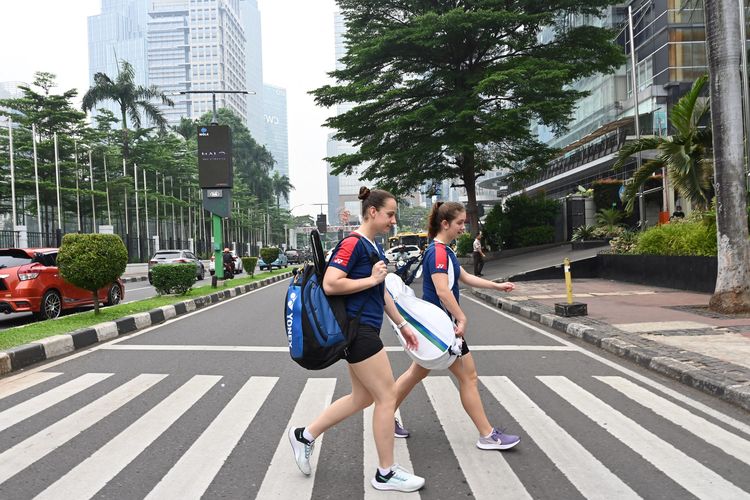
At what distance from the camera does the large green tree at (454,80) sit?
22.4m

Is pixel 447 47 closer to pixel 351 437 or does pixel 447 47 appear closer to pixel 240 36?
pixel 351 437

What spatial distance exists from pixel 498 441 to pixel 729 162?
776cm

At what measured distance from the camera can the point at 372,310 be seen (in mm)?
3312

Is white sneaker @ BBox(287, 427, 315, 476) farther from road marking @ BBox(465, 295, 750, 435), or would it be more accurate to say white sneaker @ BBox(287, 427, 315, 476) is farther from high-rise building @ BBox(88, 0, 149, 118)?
high-rise building @ BBox(88, 0, 149, 118)

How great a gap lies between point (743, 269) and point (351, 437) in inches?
311

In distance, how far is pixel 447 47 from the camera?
25.2 metres

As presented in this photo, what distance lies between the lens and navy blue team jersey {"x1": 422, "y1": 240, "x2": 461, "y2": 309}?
3.94 meters

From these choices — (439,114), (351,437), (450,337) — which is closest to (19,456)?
(351,437)

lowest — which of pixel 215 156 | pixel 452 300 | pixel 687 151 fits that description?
pixel 452 300

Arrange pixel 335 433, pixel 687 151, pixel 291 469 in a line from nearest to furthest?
pixel 291 469 → pixel 335 433 → pixel 687 151

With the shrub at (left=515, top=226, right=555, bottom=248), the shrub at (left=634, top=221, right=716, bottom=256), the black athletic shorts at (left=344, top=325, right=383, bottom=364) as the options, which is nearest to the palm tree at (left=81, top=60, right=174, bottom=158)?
the shrub at (left=515, top=226, right=555, bottom=248)

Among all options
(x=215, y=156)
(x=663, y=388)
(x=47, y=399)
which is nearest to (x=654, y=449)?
(x=663, y=388)

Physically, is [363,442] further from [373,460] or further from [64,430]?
[64,430]

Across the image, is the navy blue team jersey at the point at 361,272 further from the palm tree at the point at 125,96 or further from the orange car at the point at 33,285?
the palm tree at the point at 125,96
